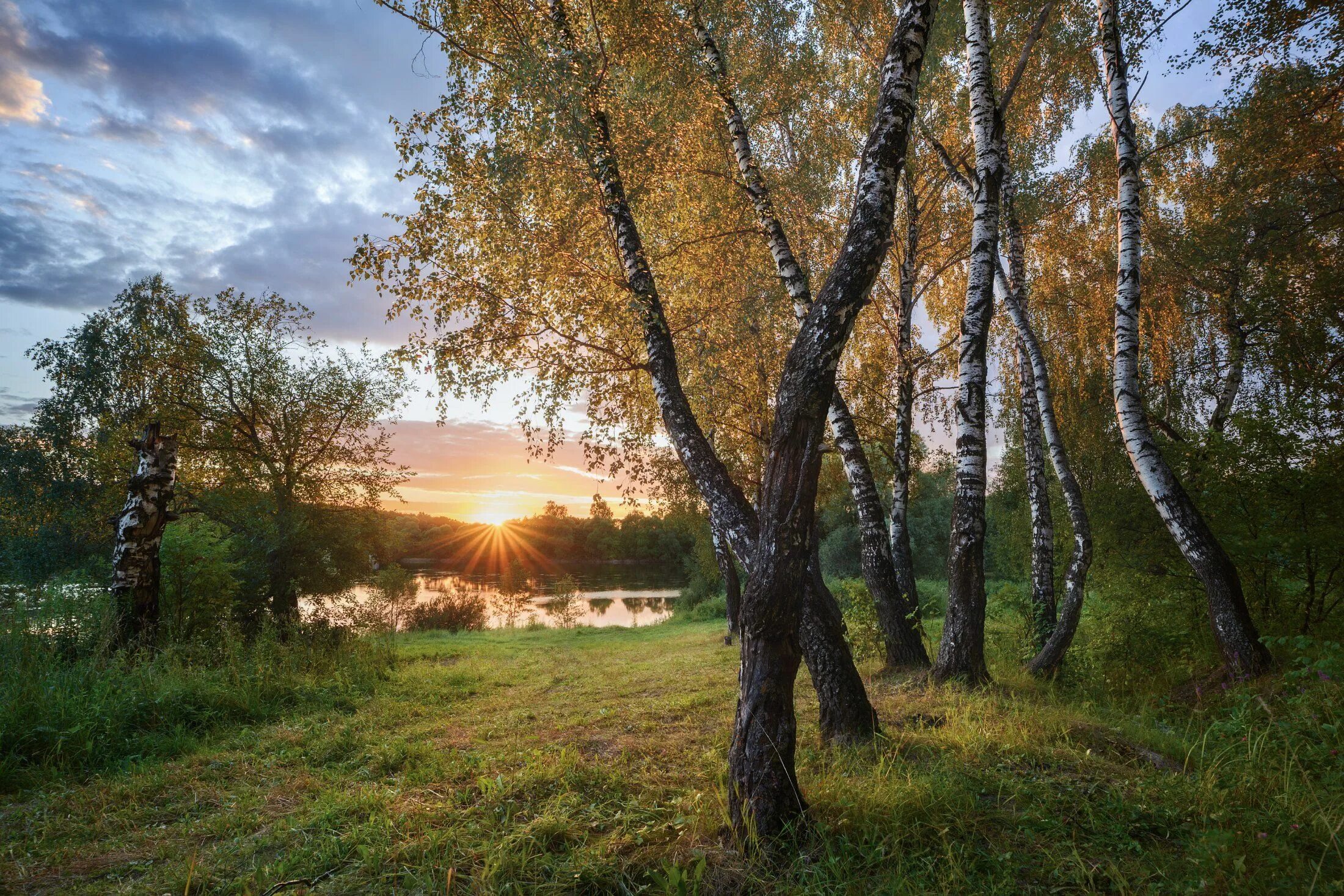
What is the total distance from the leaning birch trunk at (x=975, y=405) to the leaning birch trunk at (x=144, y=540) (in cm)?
979

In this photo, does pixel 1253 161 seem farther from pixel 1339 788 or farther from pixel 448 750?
pixel 448 750

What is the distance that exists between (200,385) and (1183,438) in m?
24.1

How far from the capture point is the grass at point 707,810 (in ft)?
9.03

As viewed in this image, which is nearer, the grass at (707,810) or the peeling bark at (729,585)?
the grass at (707,810)

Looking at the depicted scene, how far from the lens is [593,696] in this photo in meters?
7.87

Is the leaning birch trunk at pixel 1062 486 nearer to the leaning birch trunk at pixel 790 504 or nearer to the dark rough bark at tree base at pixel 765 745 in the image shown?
the leaning birch trunk at pixel 790 504

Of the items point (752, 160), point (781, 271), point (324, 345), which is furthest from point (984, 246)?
point (324, 345)

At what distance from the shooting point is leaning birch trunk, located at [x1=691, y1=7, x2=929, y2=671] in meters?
7.21

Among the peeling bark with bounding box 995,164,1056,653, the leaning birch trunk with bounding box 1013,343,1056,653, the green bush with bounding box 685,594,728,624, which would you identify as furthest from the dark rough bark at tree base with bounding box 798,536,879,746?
the green bush with bounding box 685,594,728,624

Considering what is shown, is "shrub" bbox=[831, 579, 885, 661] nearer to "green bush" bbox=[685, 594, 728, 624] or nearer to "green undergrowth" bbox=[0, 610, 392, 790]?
"green undergrowth" bbox=[0, 610, 392, 790]

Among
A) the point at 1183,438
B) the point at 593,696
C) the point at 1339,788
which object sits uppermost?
the point at 1183,438

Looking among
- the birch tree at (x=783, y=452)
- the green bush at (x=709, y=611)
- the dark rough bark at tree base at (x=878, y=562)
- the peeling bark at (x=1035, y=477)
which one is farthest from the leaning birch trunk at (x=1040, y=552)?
the green bush at (x=709, y=611)

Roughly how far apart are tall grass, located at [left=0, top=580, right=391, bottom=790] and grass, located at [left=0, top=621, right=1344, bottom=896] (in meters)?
0.43

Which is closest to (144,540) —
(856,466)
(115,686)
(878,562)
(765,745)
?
(115,686)
